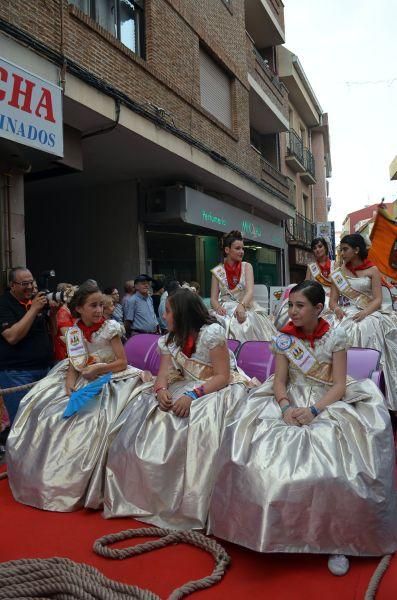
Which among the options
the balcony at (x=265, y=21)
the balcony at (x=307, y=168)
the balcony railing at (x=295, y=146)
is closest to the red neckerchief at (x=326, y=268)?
the balcony at (x=265, y=21)

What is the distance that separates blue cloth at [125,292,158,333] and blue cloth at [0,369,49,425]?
352cm

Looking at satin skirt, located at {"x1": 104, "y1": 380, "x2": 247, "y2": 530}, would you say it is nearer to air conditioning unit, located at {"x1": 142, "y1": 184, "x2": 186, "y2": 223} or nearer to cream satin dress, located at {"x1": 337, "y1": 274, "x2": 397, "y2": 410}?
cream satin dress, located at {"x1": 337, "y1": 274, "x2": 397, "y2": 410}

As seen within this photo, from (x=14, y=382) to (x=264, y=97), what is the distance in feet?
46.3

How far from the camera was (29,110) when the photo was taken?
5.70 m

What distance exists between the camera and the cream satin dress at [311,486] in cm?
233

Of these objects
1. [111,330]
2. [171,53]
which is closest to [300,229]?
[171,53]

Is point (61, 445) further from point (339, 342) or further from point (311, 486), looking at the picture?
point (339, 342)

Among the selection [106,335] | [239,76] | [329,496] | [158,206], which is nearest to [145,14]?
[158,206]

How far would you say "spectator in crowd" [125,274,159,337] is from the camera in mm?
7961

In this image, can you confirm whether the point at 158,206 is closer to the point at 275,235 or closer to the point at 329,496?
the point at 275,235

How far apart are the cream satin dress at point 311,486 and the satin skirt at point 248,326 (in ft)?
8.74

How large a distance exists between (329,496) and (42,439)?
1986mm

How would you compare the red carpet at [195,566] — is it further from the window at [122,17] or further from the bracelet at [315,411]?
the window at [122,17]

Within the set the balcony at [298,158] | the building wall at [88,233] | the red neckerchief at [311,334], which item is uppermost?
the balcony at [298,158]
